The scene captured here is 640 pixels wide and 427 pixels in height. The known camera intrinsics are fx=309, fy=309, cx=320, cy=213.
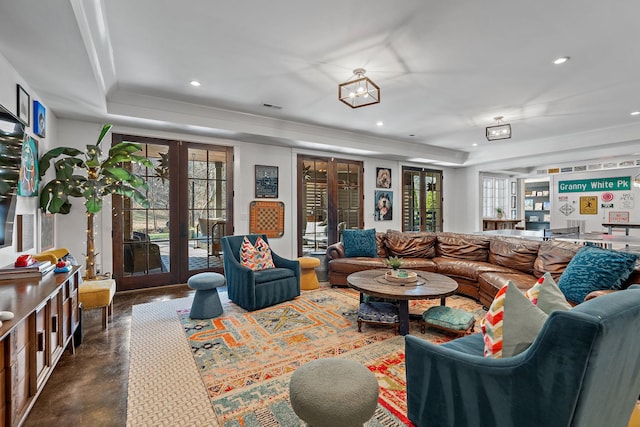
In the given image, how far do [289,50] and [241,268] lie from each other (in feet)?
8.10

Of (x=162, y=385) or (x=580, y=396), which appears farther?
(x=162, y=385)

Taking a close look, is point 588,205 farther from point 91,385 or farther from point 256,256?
point 91,385

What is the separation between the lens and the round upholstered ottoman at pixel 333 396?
1273 mm

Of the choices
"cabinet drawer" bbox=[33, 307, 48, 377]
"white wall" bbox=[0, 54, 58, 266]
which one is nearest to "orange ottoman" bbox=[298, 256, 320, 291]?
"cabinet drawer" bbox=[33, 307, 48, 377]

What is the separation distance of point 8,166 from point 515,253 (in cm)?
541

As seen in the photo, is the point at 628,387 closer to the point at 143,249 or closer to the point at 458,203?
the point at 143,249

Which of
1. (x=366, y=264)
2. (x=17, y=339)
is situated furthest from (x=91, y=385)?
(x=366, y=264)

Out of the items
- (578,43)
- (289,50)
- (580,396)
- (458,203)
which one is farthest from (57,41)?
(458,203)

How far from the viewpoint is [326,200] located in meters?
6.79

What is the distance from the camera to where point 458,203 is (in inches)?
355

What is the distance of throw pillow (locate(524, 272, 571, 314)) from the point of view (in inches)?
54.7

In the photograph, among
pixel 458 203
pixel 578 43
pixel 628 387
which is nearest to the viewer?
pixel 628 387

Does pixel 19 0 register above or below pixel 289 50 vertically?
below

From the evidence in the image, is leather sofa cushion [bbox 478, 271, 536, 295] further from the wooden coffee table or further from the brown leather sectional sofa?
the wooden coffee table
